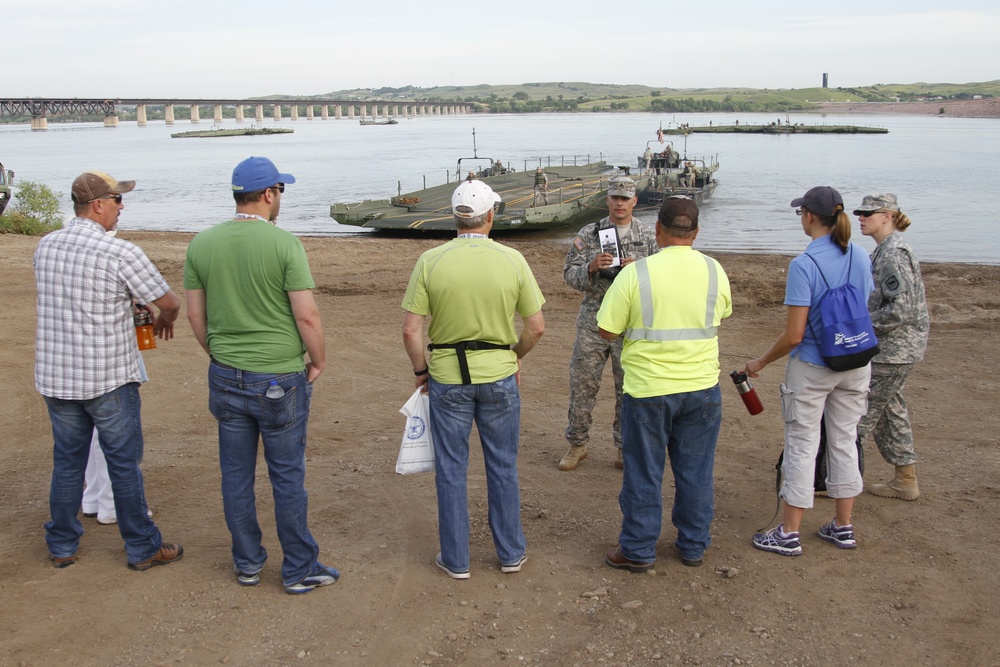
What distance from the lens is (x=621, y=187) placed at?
5078mm

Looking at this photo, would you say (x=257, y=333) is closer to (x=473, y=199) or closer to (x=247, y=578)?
(x=473, y=199)

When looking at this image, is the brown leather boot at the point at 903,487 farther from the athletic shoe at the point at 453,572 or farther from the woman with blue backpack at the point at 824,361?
the athletic shoe at the point at 453,572

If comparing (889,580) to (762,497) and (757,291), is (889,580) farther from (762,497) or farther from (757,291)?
(757,291)

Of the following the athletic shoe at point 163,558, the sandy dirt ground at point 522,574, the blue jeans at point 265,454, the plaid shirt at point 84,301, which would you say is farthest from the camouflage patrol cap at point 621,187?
the athletic shoe at point 163,558

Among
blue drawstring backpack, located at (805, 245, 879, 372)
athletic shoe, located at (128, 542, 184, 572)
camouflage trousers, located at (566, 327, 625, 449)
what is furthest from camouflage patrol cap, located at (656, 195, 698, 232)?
athletic shoe, located at (128, 542, 184, 572)

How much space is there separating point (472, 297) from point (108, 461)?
1819mm

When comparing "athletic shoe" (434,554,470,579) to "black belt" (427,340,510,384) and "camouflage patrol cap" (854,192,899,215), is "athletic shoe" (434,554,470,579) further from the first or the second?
"camouflage patrol cap" (854,192,899,215)

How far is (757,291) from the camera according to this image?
1188cm

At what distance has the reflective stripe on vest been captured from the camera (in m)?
3.77

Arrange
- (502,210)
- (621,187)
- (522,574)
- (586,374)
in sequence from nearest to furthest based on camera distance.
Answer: (522,574) → (621,187) → (586,374) → (502,210)

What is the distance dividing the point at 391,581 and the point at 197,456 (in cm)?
231

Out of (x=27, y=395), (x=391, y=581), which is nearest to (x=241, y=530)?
(x=391, y=581)

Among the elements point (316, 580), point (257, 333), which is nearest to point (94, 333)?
point (257, 333)

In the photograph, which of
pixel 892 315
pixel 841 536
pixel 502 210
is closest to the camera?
pixel 841 536
